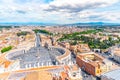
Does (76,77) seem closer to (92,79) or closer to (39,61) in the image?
(92,79)

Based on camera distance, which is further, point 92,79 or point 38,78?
point 92,79

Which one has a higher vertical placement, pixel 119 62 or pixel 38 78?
pixel 38 78

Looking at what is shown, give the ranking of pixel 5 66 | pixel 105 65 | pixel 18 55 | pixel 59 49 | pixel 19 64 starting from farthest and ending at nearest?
pixel 59 49 → pixel 18 55 → pixel 19 64 → pixel 5 66 → pixel 105 65

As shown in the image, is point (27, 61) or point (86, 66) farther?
point (27, 61)

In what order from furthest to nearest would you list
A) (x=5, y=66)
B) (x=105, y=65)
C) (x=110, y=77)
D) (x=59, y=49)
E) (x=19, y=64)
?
(x=59, y=49) < (x=19, y=64) < (x=5, y=66) < (x=105, y=65) < (x=110, y=77)

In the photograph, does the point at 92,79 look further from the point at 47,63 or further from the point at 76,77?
the point at 47,63

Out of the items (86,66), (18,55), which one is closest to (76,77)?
(86,66)

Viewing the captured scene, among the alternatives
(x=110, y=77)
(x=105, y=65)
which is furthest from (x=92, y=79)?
(x=110, y=77)

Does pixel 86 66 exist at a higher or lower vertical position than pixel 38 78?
lower

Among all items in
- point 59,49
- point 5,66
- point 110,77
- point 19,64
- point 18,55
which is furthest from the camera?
point 59,49
